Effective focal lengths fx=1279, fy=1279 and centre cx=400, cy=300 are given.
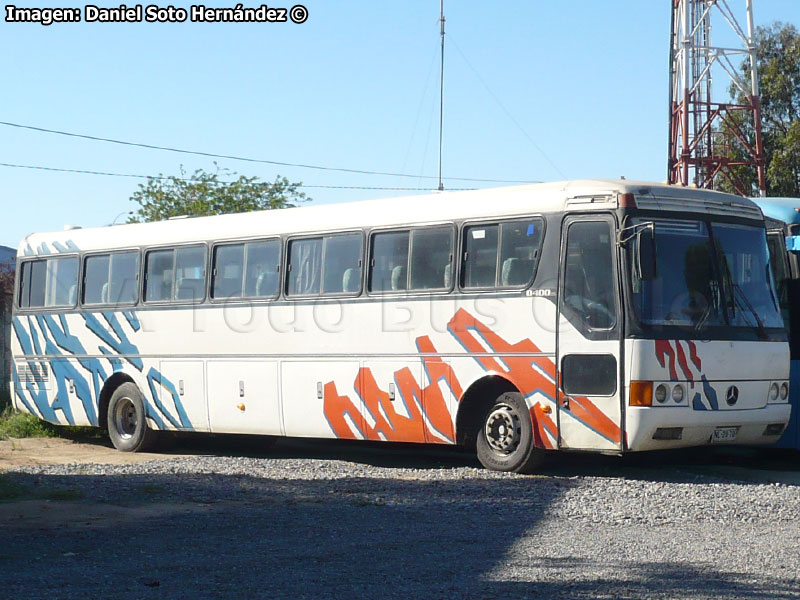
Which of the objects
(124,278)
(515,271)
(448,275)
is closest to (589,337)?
(515,271)

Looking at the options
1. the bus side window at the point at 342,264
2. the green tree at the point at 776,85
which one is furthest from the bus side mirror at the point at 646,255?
the green tree at the point at 776,85

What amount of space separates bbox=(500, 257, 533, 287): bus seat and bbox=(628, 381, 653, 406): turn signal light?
180cm

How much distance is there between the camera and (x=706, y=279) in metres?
13.5

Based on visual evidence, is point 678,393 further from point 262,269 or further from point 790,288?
point 262,269

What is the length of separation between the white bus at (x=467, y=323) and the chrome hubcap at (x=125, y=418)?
0.11ft

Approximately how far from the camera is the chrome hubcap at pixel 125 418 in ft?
63.8

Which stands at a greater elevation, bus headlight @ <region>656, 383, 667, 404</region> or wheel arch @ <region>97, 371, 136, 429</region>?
bus headlight @ <region>656, 383, 667, 404</region>

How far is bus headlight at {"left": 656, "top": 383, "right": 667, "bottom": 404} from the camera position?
13.0 meters

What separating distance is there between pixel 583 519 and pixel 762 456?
253 inches

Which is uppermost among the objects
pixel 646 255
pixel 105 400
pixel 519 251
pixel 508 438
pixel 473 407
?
pixel 519 251

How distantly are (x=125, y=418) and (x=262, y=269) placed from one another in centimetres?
402

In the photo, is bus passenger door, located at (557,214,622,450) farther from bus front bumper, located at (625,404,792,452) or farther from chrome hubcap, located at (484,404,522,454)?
chrome hubcap, located at (484,404,522,454)

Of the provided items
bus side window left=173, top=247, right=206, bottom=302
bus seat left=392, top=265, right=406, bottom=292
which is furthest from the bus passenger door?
bus side window left=173, top=247, right=206, bottom=302

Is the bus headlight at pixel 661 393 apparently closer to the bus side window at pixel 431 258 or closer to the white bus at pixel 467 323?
the white bus at pixel 467 323
